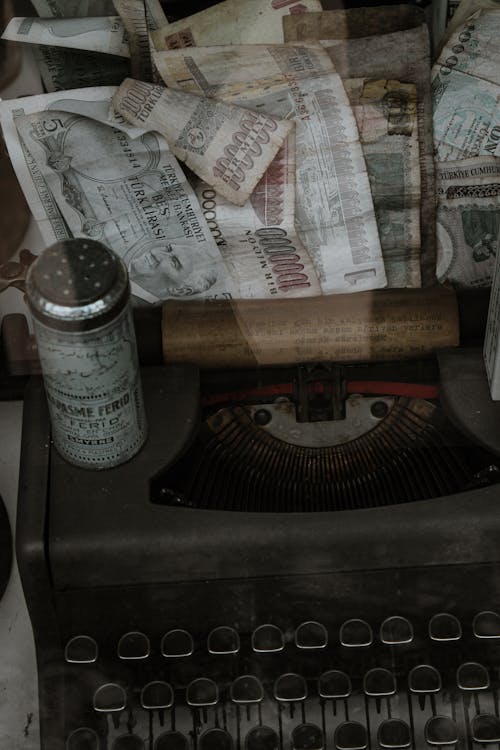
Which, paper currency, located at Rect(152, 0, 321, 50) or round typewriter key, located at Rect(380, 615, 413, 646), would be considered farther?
paper currency, located at Rect(152, 0, 321, 50)

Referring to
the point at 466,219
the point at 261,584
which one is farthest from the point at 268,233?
the point at 261,584

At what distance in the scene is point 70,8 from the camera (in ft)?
7.55

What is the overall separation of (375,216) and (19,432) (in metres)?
0.88

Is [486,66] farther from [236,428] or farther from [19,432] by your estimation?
[19,432]

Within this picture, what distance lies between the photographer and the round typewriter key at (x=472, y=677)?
7.02 ft

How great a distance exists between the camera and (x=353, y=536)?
6.55ft

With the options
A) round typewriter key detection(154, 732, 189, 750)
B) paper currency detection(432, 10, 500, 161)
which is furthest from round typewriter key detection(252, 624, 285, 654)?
paper currency detection(432, 10, 500, 161)

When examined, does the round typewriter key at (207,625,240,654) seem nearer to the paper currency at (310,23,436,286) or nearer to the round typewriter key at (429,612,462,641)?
the round typewriter key at (429,612,462,641)

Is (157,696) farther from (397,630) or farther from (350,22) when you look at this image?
(350,22)

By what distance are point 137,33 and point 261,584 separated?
3.39 ft

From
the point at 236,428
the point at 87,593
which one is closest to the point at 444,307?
the point at 236,428

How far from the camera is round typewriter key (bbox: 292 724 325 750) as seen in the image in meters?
2.16

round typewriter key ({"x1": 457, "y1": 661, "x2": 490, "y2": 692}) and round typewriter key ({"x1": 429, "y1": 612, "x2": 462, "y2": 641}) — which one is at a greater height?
Result: round typewriter key ({"x1": 429, "y1": 612, "x2": 462, "y2": 641})

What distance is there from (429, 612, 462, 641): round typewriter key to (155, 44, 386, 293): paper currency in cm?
60
